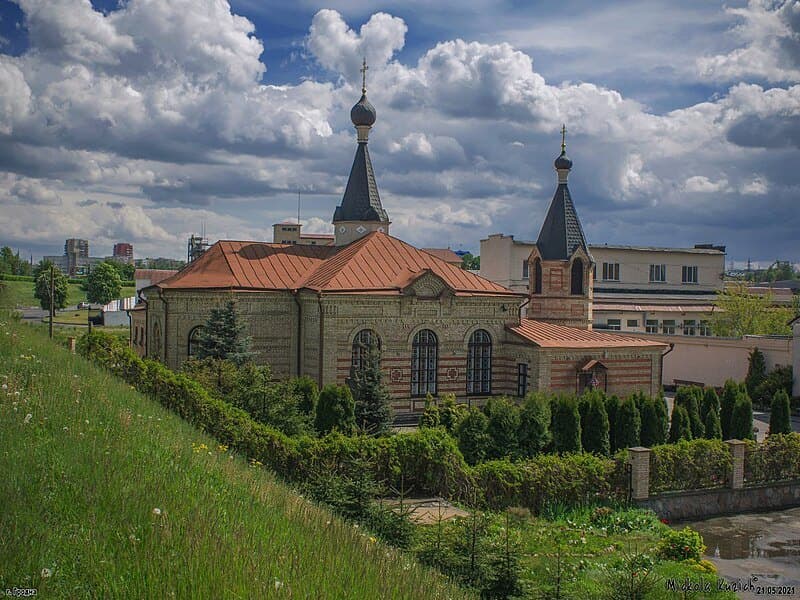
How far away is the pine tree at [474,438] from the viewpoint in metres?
21.5

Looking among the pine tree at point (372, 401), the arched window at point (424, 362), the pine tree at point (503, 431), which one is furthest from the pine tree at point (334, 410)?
the arched window at point (424, 362)

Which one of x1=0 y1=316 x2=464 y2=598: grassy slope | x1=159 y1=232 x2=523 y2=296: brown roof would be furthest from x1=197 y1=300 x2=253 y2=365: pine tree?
x1=0 y1=316 x2=464 y2=598: grassy slope

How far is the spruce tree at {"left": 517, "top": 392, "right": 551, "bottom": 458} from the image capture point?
22.2 metres

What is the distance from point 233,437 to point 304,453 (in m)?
1.55

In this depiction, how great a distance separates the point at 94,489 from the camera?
7.50 m

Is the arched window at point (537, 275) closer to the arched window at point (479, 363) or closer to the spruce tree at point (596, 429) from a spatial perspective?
the arched window at point (479, 363)

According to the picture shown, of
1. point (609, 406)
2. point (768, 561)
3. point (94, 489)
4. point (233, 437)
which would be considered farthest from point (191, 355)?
point (94, 489)

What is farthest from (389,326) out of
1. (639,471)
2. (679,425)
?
(639,471)

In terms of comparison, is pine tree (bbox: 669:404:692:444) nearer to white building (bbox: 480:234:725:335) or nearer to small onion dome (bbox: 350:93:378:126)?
small onion dome (bbox: 350:93:378:126)

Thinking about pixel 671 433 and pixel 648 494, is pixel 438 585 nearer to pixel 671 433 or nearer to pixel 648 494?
pixel 648 494

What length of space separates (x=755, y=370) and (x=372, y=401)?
24.1 meters

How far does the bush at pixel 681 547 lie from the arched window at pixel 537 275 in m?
20.2

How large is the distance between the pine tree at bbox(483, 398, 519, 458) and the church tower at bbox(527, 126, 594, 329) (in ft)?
47.8

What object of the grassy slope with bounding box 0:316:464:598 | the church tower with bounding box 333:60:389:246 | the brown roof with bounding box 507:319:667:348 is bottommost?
the grassy slope with bounding box 0:316:464:598
